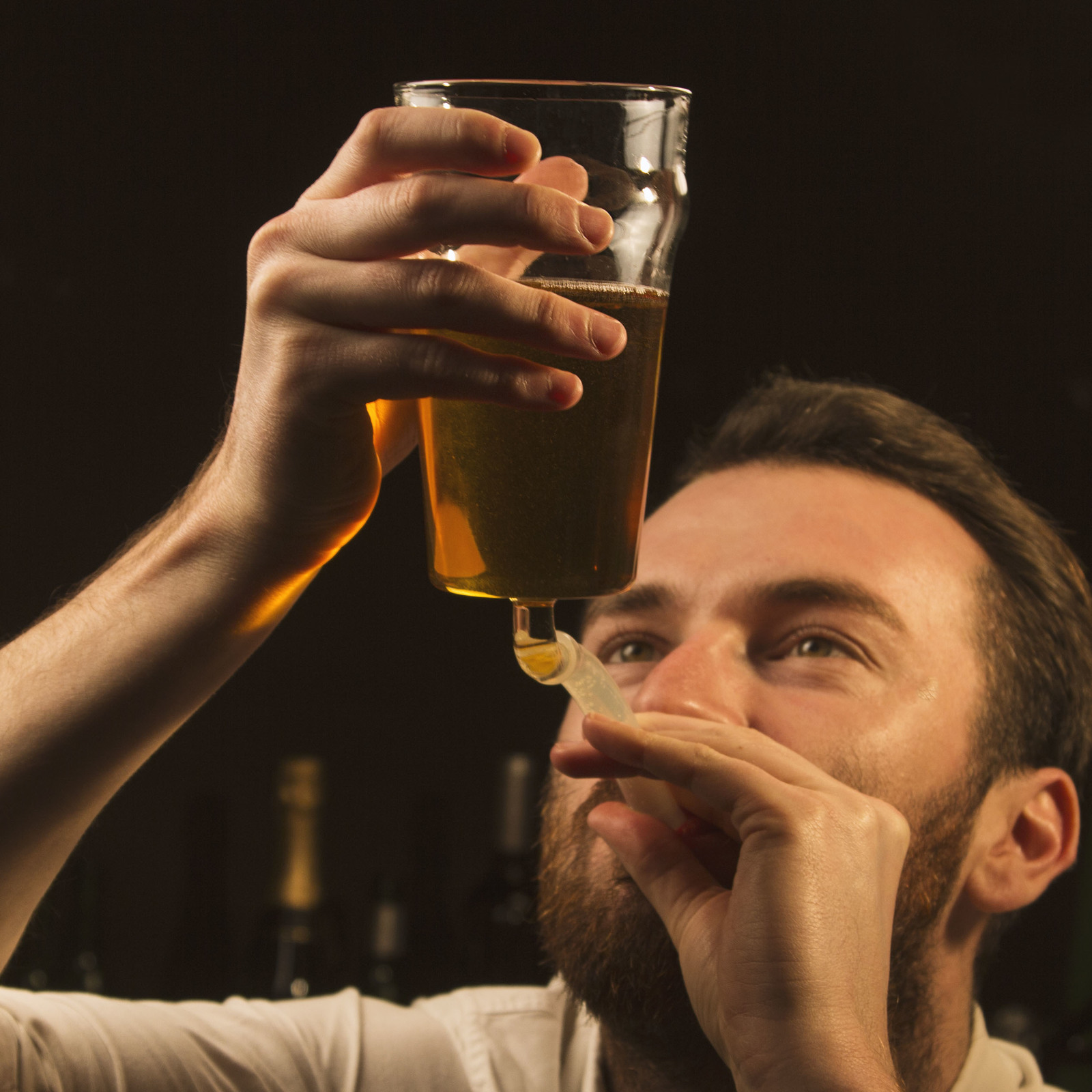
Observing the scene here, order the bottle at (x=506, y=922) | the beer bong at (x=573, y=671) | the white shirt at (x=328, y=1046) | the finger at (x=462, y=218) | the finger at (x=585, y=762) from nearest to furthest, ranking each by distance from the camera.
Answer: the finger at (x=462, y=218), the beer bong at (x=573, y=671), the finger at (x=585, y=762), the white shirt at (x=328, y=1046), the bottle at (x=506, y=922)

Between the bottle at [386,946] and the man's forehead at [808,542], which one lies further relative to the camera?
the bottle at [386,946]

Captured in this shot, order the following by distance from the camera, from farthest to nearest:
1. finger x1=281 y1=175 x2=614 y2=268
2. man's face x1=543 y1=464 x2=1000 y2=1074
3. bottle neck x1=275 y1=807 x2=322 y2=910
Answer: bottle neck x1=275 y1=807 x2=322 y2=910 → man's face x1=543 y1=464 x2=1000 y2=1074 → finger x1=281 y1=175 x2=614 y2=268

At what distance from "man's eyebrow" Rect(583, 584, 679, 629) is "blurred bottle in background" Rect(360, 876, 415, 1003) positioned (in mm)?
612

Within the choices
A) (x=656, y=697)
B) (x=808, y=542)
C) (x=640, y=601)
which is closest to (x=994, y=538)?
(x=808, y=542)

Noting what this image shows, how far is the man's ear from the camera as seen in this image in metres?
1.51

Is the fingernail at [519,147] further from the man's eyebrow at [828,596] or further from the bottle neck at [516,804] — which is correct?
the bottle neck at [516,804]

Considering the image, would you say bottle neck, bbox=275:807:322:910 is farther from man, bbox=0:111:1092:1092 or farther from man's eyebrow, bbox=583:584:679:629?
man's eyebrow, bbox=583:584:679:629

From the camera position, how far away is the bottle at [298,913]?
1765 millimetres

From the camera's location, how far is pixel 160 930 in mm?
1899

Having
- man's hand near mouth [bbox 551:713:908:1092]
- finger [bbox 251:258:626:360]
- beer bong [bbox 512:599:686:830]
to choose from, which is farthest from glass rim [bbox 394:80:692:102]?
man's hand near mouth [bbox 551:713:908:1092]

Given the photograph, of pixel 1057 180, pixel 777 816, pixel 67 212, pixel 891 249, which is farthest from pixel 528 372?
pixel 1057 180

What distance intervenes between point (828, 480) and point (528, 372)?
3.19ft

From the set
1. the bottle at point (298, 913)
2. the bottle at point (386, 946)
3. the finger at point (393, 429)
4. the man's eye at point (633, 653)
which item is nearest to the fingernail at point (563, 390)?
the finger at point (393, 429)

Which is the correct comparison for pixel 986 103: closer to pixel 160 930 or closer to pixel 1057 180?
pixel 1057 180
